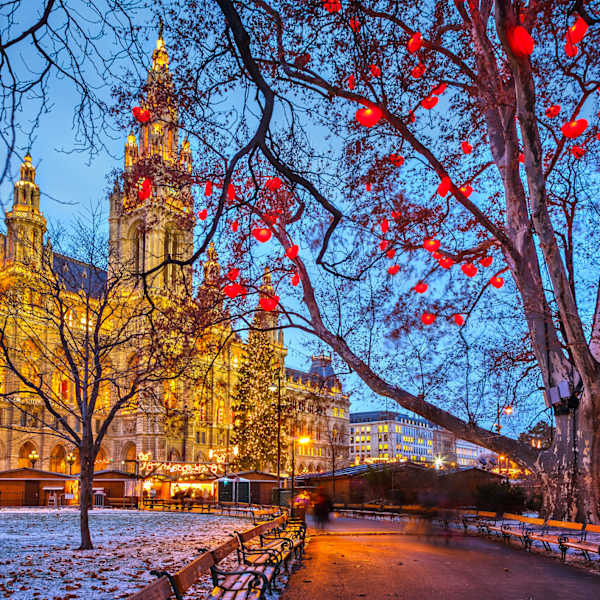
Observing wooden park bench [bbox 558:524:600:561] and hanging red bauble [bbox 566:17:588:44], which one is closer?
hanging red bauble [bbox 566:17:588:44]

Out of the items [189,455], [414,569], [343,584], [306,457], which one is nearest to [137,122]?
[343,584]

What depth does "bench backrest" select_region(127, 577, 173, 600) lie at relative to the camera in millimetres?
4512

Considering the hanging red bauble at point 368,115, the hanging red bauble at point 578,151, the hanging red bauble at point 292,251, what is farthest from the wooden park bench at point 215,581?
the hanging red bauble at point 578,151

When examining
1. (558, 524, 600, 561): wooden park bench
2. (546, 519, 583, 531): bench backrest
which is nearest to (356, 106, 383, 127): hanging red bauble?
(558, 524, 600, 561): wooden park bench

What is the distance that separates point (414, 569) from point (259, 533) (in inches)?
112

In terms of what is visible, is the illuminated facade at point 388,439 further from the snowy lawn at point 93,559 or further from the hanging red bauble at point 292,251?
the hanging red bauble at point 292,251

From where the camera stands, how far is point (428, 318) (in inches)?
681

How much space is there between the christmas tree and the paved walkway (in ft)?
124

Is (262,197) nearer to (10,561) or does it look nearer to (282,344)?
(10,561)

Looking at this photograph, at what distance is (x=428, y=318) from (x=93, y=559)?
33.7 feet

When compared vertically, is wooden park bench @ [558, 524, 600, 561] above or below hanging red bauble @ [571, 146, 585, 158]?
below

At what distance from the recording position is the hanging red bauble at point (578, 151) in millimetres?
14531

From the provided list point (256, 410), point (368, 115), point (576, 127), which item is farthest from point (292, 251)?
point (256, 410)

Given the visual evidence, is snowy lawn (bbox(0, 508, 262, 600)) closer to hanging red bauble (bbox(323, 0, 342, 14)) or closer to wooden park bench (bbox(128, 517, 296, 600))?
wooden park bench (bbox(128, 517, 296, 600))
